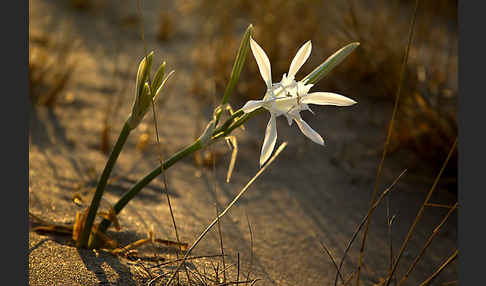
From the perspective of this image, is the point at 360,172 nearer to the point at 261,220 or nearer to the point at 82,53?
the point at 261,220

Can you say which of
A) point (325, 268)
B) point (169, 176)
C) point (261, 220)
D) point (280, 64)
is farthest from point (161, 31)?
point (325, 268)

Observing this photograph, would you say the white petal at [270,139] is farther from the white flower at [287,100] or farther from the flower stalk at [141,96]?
the flower stalk at [141,96]

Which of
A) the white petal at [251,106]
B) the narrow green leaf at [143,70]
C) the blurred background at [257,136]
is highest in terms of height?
the narrow green leaf at [143,70]

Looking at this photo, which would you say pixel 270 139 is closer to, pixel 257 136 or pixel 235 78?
pixel 235 78

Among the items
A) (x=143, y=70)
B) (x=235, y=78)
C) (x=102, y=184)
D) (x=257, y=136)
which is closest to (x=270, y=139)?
(x=235, y=78)

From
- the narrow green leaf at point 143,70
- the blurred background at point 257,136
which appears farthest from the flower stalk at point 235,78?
the blurred background at point 257,136

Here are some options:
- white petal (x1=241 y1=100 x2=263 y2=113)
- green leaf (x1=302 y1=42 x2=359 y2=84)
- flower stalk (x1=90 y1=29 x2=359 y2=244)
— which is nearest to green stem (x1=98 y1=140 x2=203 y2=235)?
flower stalk (x1=90 y1=29 x2=359 y2=244)

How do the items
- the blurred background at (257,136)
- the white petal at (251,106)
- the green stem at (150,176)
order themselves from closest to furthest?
the white petal at (251,106), the green stem at (150,176), the blurred background at (257,136)

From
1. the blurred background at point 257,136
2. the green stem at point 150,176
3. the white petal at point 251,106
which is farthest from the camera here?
the blurred background at point 257,136
